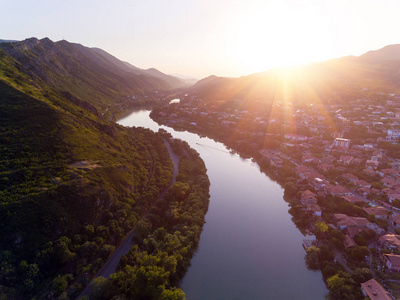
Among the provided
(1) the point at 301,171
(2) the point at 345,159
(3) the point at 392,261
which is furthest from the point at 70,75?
(3) the point at 392,261

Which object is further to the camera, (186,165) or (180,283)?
(186,165)

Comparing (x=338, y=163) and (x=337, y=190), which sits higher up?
(x=337, y=190)

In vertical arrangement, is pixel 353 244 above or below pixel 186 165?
below

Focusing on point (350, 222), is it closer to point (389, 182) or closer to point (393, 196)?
point (393, 196)

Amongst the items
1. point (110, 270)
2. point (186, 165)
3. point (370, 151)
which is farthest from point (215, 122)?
point (110, 270)

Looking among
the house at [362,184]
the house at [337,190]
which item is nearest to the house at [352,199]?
the house at [337,190]

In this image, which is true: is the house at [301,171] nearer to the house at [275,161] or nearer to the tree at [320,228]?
the house at [275,161]

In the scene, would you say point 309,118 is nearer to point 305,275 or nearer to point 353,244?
point 353,244

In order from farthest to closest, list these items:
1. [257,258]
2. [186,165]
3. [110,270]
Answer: [186,165] < [257,258] < [110,270]
